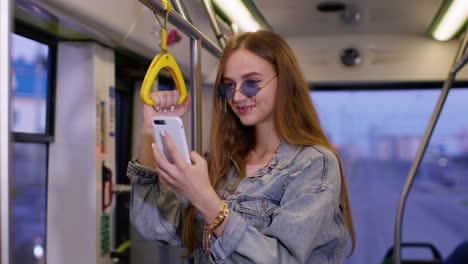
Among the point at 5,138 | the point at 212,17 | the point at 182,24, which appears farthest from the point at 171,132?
the point at 212,17

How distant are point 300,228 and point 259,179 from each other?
226mm

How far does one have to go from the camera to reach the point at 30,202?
106 inches

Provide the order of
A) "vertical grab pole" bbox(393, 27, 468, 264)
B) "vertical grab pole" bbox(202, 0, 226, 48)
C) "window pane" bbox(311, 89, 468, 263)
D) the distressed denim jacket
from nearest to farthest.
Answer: the distressed denim jacket, "vertical grab pole" bbox(202, 0, 226, 48), "vertical grab pole" bbox(393, 27, 468, 264), "window pane" bbox(311, 89, 468, 263)

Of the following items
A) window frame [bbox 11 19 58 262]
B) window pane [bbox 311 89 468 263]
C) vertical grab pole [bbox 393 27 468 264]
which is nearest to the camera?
window frame [bbox 11 19 58 262]

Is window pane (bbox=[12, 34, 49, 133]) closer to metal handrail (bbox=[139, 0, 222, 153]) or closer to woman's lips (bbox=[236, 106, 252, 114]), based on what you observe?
metal handrail (bbox=[139, 0, 222, 153])

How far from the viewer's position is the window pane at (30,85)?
252 cm

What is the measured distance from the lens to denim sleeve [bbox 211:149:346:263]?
129 centimetres

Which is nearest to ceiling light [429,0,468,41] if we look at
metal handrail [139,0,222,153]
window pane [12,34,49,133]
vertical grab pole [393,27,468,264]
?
vertical grab pole [393,27,468,264]

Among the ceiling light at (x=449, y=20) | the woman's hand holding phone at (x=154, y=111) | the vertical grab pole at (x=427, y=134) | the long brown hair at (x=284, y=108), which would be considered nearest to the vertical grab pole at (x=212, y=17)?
the long brown hair at (x=284, y=108)

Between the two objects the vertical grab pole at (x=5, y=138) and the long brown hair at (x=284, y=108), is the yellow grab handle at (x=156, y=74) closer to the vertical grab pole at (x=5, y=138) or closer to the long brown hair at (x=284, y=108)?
the long brown hair at (x=284, y=108)

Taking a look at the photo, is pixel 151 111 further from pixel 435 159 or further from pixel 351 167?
pixel 435 159

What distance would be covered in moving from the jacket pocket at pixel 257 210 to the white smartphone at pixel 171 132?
0.32 metres

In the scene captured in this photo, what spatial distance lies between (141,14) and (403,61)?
2.96m

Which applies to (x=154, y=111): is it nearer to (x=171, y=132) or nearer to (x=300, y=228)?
(x=171, y=132)
